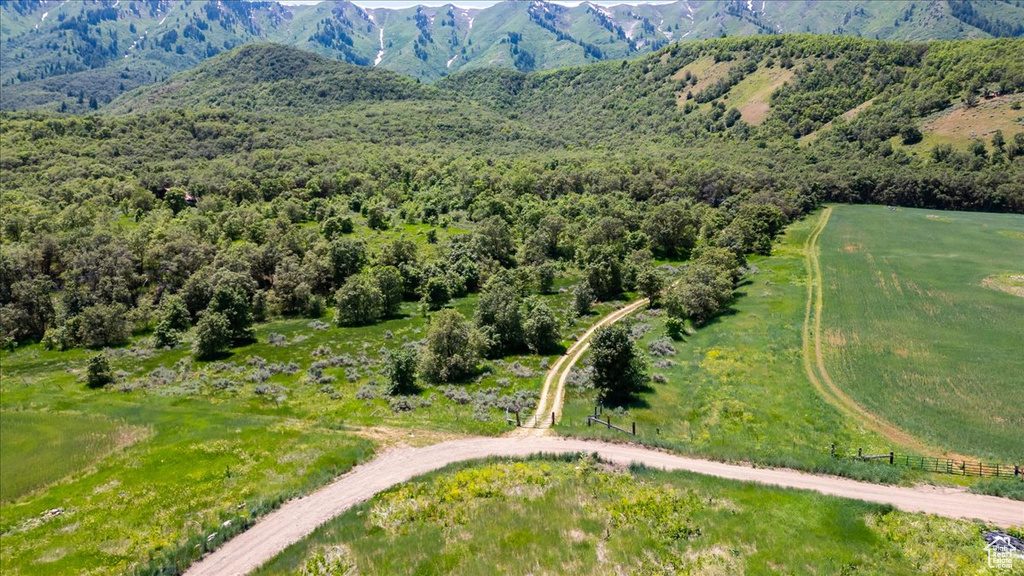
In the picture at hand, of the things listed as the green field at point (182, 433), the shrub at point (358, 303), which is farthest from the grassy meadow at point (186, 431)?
the shrub at point (358, 303)

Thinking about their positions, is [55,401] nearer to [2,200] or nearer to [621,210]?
[2,200]

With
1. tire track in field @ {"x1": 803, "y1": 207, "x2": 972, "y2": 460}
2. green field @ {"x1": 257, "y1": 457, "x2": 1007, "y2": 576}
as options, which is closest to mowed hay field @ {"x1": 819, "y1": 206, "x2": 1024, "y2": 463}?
tire track in field @ {"x1": 803, "y1": 207, "x2": 972, "y2": 460}

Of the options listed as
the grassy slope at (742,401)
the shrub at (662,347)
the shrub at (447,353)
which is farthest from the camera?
the shrub at (662,347)

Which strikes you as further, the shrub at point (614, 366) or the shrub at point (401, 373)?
the shrub at point (401, 373)

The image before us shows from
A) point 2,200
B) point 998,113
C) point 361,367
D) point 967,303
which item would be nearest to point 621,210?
point 967,303

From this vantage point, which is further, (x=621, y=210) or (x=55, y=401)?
(x=621, y=210)

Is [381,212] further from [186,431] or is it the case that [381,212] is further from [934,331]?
[934,331]

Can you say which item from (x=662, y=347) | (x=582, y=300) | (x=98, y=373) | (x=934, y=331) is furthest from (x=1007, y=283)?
(x=98, y=373)

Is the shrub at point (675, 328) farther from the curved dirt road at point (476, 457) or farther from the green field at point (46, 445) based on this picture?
the green field at point (46, 445)

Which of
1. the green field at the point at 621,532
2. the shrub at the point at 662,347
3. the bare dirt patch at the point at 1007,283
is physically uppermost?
the bare dirt patch at the point at 1007,283
